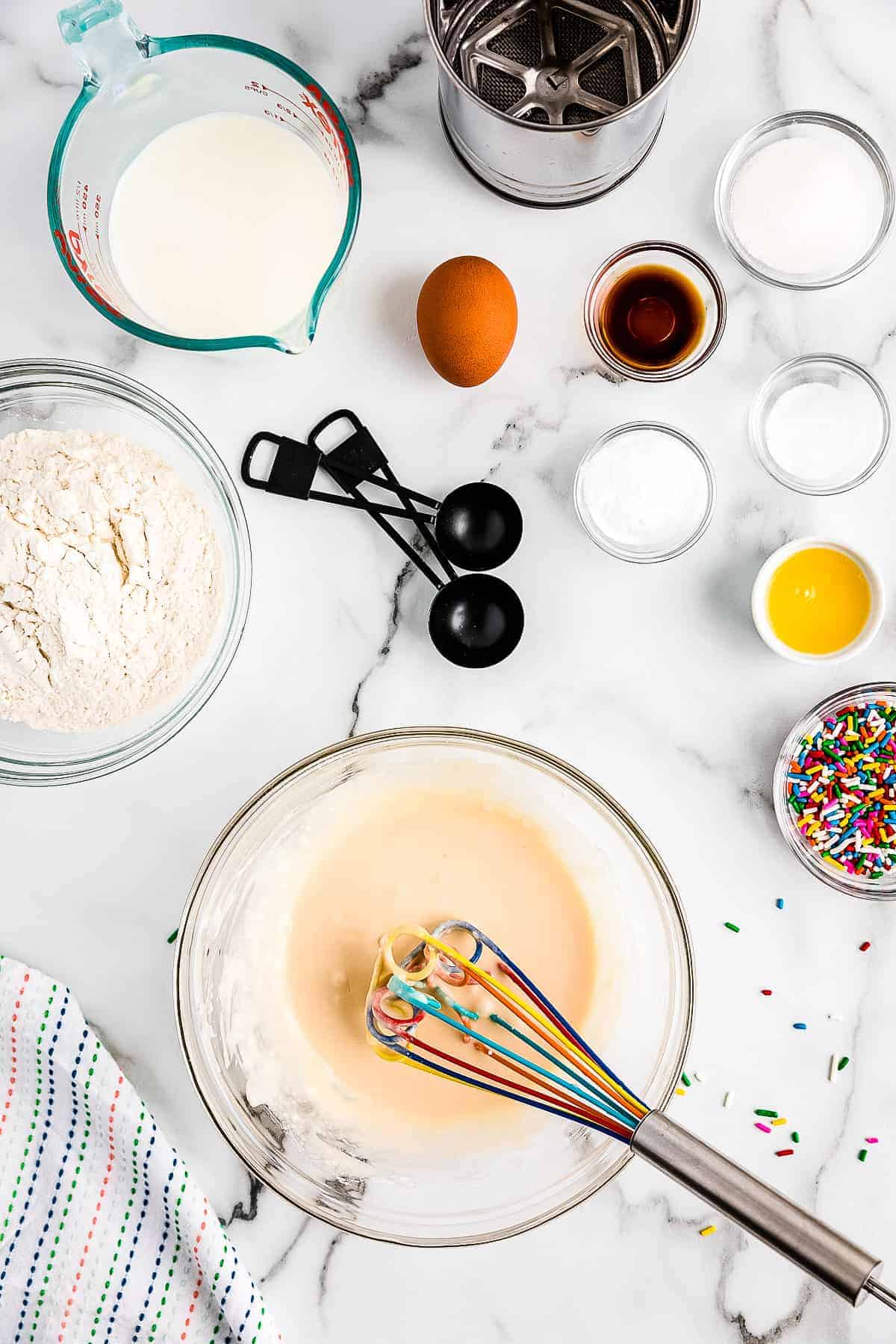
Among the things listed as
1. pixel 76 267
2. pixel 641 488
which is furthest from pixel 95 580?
pixel 641 488

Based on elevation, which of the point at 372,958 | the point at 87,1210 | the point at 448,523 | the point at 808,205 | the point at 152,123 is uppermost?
the point at 808,205

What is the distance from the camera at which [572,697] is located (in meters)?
1.24

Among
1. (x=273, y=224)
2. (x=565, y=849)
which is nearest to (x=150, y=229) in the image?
(x=273, y=224)

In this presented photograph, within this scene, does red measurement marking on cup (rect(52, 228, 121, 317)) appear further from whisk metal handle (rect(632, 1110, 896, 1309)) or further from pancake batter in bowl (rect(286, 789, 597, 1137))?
whisk metal handle (rect(632, 1110, 896, 1309))

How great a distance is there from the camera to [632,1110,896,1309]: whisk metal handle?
33.9 inches

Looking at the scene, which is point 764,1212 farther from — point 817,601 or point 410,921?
point 817,601

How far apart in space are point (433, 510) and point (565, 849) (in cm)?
44

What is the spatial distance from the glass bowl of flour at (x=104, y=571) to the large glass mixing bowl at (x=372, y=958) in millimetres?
186

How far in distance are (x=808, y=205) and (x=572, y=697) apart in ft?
2.14

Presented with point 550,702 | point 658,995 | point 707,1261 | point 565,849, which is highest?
point 550,702

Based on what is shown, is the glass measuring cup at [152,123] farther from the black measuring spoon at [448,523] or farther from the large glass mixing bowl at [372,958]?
the large glass mixing bowl at [372,958]

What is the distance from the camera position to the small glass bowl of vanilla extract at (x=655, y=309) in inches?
47.8

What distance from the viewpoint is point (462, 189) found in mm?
1230

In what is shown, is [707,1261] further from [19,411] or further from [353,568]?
[19,411]
